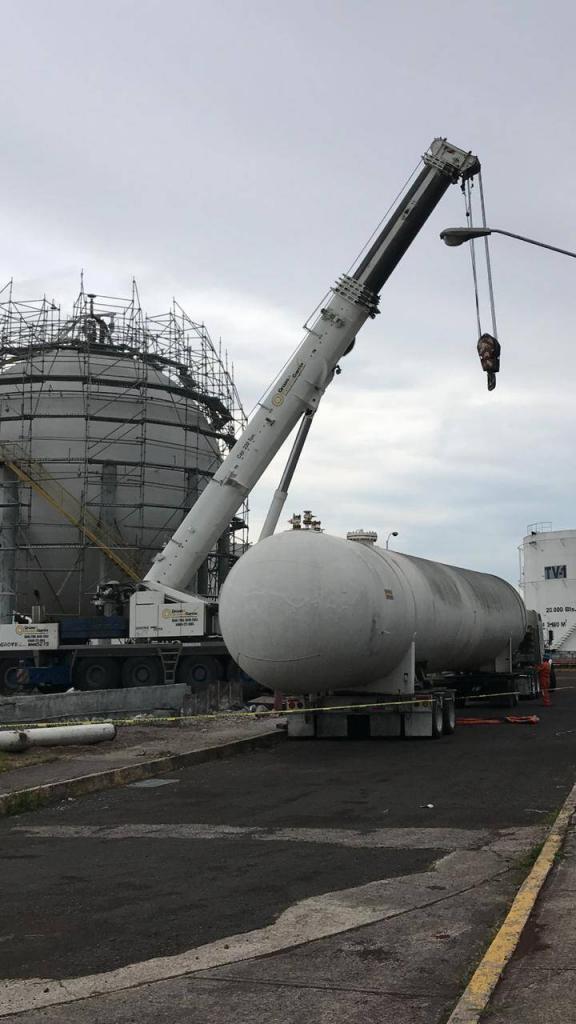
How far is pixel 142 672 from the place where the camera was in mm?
25047

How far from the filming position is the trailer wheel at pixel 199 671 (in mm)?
24469

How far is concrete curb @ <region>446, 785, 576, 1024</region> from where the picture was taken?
409cm

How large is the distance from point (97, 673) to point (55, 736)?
1225cm

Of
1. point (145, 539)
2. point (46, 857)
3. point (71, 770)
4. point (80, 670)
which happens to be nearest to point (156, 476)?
point (145, 539)

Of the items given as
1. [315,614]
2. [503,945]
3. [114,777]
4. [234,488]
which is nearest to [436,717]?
[315,614]

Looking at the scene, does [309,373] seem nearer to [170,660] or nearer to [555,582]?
[170,660]

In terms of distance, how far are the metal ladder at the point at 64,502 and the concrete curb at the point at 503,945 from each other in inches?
912

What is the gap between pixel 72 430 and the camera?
30.3 m

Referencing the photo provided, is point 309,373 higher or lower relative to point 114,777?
higher

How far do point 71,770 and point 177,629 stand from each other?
12.4 meters

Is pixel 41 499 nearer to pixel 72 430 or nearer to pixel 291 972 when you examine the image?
pixel 72 430

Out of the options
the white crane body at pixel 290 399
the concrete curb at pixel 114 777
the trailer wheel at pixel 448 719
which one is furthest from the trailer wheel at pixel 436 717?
the white crane body at pixel 290 399

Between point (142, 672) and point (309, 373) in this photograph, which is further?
point (142, 672)

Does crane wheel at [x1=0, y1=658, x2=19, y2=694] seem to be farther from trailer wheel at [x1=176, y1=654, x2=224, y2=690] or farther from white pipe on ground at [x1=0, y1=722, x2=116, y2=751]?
white pipe on ground at [x1=0, y1=722, x2=116, y2=751]
